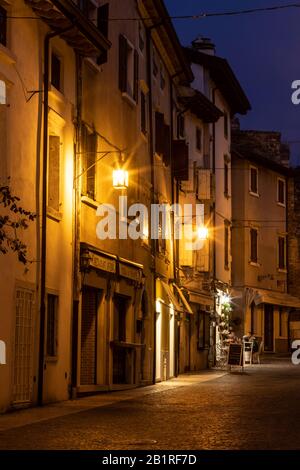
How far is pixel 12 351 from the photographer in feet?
60.3

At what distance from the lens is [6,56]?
18.1m

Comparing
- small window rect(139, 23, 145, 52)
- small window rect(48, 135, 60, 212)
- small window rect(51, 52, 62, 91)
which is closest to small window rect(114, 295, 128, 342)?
small window rect(48, 135, 60, 212)

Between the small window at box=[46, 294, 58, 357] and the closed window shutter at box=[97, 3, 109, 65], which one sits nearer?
the small window at box=[46, 294, 58, 357]

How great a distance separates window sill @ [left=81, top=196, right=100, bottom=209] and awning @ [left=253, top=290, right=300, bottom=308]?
89.6 feet

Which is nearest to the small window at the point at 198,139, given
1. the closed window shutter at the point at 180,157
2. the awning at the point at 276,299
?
the closed window shutter at the point at 180,157

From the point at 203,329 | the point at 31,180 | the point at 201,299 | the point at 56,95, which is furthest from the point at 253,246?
the point at 31,180

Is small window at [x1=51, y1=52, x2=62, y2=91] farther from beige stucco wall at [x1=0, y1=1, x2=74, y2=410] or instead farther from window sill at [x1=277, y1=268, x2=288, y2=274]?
window sill at [x1=277, y1=268, x2=288, y2=274]

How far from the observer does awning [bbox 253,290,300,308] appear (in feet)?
168

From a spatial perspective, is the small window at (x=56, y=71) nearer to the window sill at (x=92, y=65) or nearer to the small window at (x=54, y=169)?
the small window at (x=54, y=169)

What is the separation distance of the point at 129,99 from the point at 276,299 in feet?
92.1

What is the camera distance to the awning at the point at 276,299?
168 ft

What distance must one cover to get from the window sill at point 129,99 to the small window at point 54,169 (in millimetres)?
5942

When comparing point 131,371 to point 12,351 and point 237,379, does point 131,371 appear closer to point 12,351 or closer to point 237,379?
point 237,379

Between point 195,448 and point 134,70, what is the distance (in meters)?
17.5
